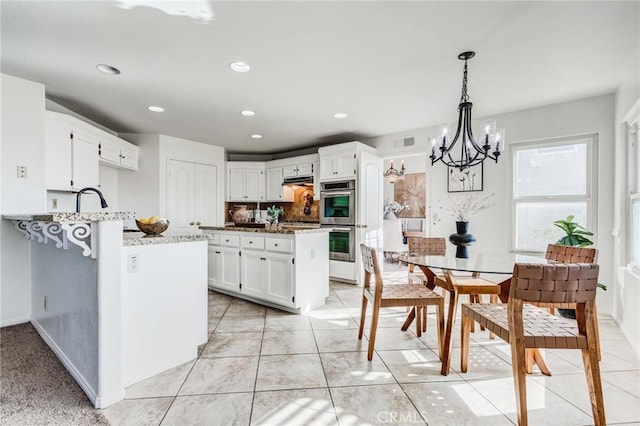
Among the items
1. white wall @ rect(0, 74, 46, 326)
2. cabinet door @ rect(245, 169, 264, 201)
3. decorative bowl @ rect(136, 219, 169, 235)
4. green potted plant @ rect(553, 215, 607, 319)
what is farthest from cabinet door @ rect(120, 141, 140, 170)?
green potted plant @ rect(553, 215, 607, 319)

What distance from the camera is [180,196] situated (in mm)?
4938

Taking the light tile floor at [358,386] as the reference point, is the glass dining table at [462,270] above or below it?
above

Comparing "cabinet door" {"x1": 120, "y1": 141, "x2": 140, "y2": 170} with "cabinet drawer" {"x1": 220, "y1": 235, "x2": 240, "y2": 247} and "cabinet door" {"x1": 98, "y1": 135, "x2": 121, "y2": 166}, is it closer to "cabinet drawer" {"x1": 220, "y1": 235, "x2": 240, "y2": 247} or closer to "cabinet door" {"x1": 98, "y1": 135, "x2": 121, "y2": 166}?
"cabinet door" {"x1": 98, "y1": 135, "x2": 121, "y2": 166}

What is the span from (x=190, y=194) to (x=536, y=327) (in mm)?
5042

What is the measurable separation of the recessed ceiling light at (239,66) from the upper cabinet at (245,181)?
345cm

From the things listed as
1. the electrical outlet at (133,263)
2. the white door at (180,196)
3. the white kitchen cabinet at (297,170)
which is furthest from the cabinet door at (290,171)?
the electrical outlet at (133,263)

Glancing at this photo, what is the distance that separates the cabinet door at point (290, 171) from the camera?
5.55m

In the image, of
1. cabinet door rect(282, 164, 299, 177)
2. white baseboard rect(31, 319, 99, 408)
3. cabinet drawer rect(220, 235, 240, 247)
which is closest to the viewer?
white baseboard rect(31, 319, 99, 408)

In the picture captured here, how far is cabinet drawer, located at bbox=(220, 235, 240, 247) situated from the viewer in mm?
3613

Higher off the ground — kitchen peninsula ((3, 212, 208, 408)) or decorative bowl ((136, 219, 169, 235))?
decorative bowl ((136, 219, 169, 235))

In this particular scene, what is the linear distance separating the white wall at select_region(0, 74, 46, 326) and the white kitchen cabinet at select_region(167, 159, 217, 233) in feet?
6.35

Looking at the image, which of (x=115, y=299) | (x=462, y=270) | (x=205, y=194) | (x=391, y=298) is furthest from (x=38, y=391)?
(x=205, y=194)

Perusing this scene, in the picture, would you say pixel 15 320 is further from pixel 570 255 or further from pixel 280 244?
pixel 570 255

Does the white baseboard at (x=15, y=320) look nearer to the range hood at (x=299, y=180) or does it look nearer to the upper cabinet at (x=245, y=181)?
the upper cabinet at (x=245, y=181)
